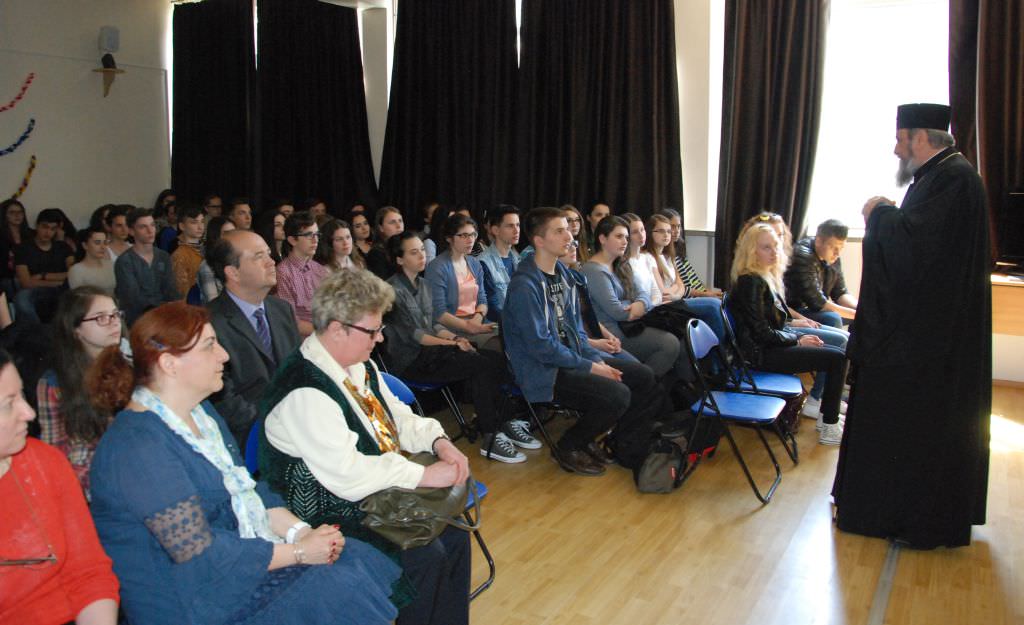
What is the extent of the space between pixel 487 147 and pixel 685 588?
5.90 m

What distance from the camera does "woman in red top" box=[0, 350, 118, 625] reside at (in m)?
1.60

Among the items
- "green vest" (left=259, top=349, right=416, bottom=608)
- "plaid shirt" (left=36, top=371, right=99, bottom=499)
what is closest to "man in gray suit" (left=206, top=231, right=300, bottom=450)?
"plaid shirt" (left=36, top=371, right=99, bottom=499)

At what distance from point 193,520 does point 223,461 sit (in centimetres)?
24

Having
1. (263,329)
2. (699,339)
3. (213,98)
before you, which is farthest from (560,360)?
(213,98)

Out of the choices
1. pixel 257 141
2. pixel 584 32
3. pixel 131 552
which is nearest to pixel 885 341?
pixel 131 552

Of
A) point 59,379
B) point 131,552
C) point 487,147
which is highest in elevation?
point 487,147

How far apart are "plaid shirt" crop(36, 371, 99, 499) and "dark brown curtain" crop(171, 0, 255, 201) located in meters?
7.34

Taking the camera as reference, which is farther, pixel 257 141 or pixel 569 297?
pixel 257 141

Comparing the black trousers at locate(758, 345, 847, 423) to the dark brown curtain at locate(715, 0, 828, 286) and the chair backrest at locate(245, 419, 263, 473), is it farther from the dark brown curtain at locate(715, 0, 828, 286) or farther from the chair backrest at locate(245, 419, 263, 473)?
the chair backrest at locate(245, 419, 263, 473)

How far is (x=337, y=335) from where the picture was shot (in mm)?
2352

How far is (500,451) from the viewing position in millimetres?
4410

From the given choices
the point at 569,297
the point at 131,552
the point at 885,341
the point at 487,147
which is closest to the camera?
the point at 131,552

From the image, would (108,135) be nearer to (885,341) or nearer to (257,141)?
(257,141)

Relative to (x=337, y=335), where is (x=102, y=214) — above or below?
above
